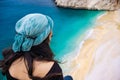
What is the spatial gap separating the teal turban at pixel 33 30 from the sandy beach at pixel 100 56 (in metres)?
0.62

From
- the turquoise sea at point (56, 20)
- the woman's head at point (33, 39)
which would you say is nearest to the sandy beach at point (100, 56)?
the turquoise sea at point (56, 20)

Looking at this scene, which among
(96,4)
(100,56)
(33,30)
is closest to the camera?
(33,30)

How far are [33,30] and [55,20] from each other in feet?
2.20

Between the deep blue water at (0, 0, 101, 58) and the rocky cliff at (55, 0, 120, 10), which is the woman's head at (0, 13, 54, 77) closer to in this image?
the deep blue water at (0, 0, 101, 58)

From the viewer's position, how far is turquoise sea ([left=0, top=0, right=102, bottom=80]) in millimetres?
1509

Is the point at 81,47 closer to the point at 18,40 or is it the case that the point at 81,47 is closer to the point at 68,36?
the point at 68,36

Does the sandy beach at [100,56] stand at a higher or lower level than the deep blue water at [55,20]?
lower

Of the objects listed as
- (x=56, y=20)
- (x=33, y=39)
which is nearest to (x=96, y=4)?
(x=56, y=20)

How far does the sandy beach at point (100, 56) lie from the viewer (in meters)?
1.57

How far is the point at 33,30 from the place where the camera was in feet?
3.07

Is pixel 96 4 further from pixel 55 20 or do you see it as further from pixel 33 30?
pixel 33 30

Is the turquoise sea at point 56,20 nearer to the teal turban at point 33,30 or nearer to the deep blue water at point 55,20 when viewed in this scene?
the deep blue water at point 55,20

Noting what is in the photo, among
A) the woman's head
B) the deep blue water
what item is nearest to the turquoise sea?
the deep blue water

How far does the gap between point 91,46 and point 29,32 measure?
726mm
